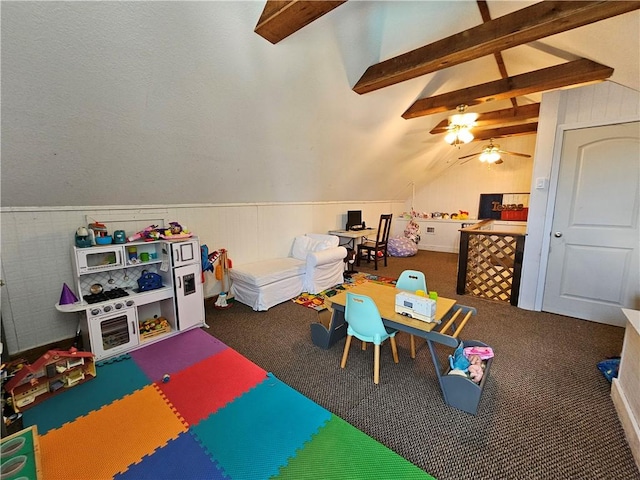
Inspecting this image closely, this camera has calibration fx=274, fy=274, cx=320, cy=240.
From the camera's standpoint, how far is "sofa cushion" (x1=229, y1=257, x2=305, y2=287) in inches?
136

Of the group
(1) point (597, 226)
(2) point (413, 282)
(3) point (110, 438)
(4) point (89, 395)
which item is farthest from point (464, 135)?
(4) point (89, 395)

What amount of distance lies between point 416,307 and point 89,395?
97.6 inches

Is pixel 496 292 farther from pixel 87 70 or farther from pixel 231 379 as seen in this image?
pixel 87 70

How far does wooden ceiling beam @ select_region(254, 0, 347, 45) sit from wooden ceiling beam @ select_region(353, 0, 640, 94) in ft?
4.06

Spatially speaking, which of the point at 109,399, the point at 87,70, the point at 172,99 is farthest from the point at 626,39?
the point at 109,399

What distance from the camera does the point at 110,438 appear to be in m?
1.65

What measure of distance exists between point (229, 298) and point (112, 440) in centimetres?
224

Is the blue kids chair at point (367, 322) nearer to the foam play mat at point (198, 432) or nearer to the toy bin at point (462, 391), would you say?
the toy bin at point (462, 391)

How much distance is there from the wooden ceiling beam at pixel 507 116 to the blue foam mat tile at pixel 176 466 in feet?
16.3

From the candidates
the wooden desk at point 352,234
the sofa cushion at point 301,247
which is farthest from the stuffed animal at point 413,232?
the sofa cushion at point 301,247

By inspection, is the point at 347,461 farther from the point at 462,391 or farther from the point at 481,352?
the point at 481,352

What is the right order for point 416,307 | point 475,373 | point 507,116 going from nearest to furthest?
point 475,373 < point 416,307 < point 507,116

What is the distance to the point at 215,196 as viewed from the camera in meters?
3.49

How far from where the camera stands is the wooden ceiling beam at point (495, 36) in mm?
1787
